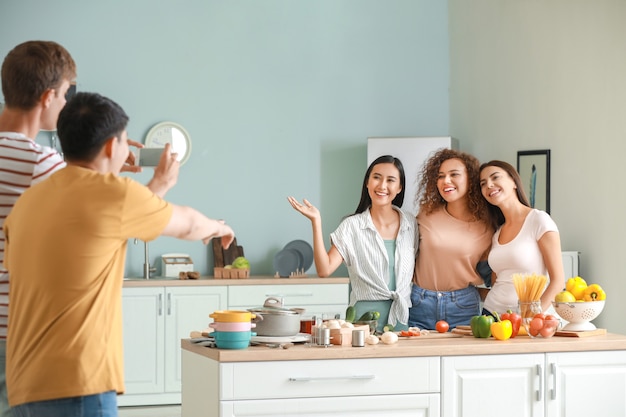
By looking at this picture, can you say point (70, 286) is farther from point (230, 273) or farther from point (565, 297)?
point (230, 273)

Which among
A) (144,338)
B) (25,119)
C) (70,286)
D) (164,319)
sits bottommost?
(144,338)

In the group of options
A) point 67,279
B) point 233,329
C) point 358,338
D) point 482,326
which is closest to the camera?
point 67,279

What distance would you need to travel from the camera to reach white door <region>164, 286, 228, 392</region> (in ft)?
21.0

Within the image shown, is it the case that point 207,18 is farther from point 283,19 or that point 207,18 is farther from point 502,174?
point 502,174

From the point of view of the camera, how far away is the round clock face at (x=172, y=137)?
6961 mm

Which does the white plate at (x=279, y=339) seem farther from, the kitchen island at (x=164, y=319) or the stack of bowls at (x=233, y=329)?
the kitchen island at (x=164, y=319)

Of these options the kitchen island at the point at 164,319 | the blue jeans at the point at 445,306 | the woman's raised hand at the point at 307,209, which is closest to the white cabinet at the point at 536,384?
the blue jeans at the point at 445,306

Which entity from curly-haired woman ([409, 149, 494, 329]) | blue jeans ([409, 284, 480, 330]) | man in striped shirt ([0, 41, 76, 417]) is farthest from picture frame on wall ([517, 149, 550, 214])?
man in striped shirt ([0, 41, 76, 417])

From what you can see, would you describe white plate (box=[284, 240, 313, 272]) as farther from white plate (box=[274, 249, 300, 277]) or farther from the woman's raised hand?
the woman's raised hand

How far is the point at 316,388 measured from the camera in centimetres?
341

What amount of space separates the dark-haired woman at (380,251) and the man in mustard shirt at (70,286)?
6.87 feet

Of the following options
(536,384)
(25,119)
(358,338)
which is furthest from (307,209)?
(25,119)

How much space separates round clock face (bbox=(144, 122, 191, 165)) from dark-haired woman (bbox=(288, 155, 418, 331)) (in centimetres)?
283

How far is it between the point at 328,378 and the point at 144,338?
3.16m
